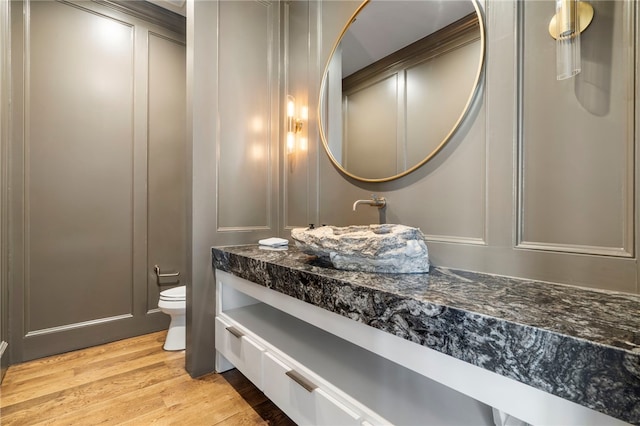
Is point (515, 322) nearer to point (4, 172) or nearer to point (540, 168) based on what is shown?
point (540, 168)

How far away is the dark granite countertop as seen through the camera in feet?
1.67

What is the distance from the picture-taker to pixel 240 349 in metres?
1.55

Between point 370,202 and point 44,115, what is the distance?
94.0 inches

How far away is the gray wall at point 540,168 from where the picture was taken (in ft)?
2.85

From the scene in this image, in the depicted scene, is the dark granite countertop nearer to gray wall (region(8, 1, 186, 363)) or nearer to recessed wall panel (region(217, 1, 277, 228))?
recessed wall panel (region(217, 1, 277, 228))

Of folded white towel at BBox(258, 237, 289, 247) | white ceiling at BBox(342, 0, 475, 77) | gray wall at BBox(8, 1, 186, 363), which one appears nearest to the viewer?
white ceiling at BBox(342, 0, 475, 77)

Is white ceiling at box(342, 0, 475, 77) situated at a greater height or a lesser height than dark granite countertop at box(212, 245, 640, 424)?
greater

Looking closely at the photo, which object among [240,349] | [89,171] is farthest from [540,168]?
[89,171]

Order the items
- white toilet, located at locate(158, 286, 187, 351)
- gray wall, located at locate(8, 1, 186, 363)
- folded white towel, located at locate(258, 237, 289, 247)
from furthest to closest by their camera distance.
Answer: white toilet, located at locate(158, 286, 187, 351) < gray wall, located at locate(8, 1, 186, 363) < folded white towel, located at locate(258, 237, 289, 247)

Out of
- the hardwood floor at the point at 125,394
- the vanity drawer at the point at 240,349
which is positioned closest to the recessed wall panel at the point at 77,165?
the hardwood floor at the point at 125,394

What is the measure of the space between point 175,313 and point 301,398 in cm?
145

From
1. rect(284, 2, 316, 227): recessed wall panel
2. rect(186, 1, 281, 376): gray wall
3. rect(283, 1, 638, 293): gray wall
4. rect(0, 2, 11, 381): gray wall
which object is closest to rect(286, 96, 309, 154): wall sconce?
rect(284, 2, 316, 227): recessed wall panel

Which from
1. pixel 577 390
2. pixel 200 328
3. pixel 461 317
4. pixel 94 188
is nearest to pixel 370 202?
pixel 461 317

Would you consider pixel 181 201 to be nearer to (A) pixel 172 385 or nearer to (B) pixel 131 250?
(B) pixel 131 250
